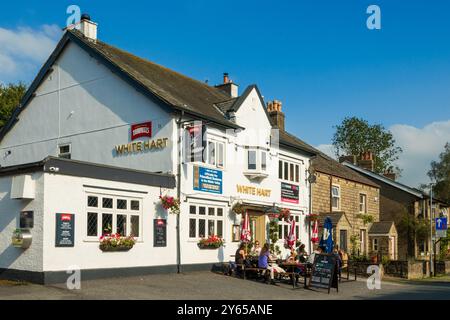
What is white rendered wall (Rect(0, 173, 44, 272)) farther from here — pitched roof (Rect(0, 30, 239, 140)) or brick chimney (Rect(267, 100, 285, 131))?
brick chimney (Rect(267, 100, 285, 131))

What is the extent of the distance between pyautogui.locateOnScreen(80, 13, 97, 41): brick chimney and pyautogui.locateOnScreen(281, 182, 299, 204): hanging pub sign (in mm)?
11145

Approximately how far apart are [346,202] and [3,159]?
19.6 meters

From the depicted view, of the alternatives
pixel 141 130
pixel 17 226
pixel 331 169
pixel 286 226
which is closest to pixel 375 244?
pixel 331 169

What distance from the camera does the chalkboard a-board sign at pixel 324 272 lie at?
18453mm

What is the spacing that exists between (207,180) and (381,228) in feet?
58.5

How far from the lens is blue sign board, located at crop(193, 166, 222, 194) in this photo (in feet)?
71.9

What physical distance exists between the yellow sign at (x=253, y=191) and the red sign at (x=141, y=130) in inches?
184

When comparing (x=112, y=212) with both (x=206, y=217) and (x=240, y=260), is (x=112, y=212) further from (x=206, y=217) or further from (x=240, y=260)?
(x=240, y=260)

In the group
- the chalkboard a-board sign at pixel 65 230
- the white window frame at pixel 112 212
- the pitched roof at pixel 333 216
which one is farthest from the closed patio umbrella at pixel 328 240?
the chalkboard a-board sign at pixel 65 230

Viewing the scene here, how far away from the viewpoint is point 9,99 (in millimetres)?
38031

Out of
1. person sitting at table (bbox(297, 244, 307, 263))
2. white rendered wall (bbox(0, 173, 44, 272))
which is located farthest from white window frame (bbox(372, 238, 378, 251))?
white rendered wall (bbox(0, 173, 44, 272))

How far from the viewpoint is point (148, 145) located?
21969mm
